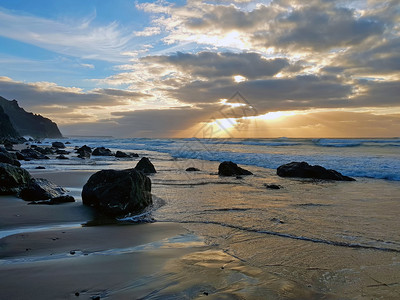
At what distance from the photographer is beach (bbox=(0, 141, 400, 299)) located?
10.6 ft

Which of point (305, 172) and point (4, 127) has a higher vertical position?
point (4, 127)

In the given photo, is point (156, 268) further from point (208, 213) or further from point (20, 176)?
point (20, 176)

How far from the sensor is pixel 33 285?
3174 millimetres

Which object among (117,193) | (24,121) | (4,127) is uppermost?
(24,121)

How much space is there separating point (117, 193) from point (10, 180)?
375 centimetres

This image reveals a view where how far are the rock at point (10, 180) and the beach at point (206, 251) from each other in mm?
568

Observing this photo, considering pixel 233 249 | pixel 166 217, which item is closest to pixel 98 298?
pixel 233 249

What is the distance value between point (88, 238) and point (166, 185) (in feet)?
20.5

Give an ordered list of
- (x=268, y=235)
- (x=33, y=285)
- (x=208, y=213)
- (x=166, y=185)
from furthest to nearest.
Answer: (x=166, y=185) → (x=208, y=213) → (x=268, y=235) → (x=33, y=285)

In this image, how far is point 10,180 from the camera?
8.55 meters

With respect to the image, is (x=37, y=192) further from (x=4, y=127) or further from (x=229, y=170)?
(x=4, y=127)

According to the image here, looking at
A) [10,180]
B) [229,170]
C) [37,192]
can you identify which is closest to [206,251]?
[37,192]

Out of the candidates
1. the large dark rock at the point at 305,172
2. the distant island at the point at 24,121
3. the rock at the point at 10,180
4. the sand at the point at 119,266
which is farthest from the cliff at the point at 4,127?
the sand at the point at 119,266

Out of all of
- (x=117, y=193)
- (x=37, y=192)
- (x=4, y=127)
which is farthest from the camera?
(x=4, y=127)
